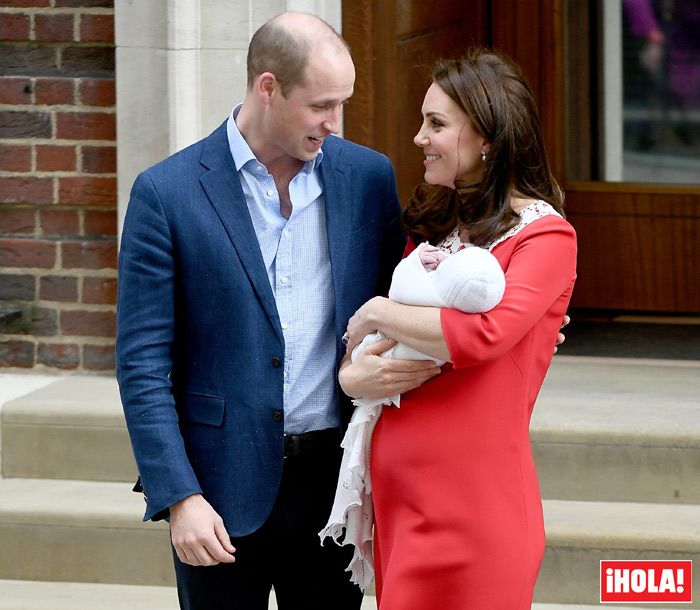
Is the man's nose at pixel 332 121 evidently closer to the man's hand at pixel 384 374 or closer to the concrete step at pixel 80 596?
the man's hand at pixel 384 374

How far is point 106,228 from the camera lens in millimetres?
4539

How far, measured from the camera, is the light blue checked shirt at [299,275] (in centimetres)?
254

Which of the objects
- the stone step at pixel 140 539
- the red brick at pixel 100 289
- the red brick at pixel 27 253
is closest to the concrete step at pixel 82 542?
the stone step at pixel 140 539

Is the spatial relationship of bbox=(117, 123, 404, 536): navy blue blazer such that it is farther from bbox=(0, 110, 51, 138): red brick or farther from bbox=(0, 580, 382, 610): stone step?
bbox=(0, 110, 51, 138): red brick

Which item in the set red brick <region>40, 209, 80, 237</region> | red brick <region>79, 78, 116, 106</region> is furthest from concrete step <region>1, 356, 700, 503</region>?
red brick <region>79, 78, 116, 106</region>

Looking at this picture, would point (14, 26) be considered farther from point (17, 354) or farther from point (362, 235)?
point (362, 235)

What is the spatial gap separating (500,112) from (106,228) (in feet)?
7.97

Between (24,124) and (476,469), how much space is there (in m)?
2.71

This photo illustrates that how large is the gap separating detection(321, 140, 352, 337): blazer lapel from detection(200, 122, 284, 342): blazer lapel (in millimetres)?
134

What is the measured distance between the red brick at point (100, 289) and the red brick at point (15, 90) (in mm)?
657

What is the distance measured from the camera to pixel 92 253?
4555 mm

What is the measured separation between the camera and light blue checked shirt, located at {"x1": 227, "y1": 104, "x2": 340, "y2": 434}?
8.35ft

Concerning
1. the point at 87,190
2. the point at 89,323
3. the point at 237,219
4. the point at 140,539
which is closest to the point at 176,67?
the point at 87,190

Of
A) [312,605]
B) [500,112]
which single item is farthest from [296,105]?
[312,605]
